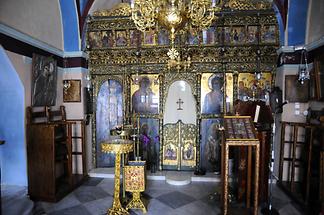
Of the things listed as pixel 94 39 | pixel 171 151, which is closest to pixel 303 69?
pixel 171 151

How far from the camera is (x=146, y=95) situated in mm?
4746

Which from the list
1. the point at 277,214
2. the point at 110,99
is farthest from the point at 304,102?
the point at 110,99

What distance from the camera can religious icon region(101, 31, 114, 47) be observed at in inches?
184

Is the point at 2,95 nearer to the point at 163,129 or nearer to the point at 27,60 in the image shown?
the point at 27,60

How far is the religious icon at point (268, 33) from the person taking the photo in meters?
4.30

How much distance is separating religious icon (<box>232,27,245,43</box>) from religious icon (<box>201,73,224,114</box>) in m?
0.80

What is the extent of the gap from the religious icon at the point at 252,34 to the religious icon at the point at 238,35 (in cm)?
12

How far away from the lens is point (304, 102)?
3973 mm

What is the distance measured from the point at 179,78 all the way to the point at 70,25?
2.56 m

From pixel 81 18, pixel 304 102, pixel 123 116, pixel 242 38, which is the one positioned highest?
pixel 81 18

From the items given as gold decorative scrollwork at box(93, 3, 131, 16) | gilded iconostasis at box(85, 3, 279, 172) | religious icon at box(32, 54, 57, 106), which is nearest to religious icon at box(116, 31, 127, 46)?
gilded iconostasis at box(85, 3, 279, 172)

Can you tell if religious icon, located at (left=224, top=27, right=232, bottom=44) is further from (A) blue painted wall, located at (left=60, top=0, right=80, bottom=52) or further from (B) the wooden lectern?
(A) blue painted wall, located at (left=60, top=0, right=80, bottom=52)

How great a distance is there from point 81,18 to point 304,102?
15.9 ft

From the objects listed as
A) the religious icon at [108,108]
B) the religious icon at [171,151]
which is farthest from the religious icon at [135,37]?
the religious icon at [171,151]
